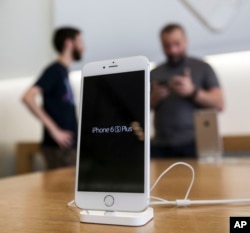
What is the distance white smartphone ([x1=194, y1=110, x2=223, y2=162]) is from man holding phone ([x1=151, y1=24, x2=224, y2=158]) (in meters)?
0.26

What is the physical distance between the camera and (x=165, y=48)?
6.42 feet

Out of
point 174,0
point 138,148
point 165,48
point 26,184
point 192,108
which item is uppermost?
point 174,0

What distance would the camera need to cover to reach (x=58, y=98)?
6.09 feet

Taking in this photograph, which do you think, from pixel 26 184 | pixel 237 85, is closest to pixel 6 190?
pixel 26 184

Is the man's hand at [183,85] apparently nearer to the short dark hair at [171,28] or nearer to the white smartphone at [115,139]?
the short dark hair at [171,28]

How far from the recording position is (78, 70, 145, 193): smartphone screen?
43 cm

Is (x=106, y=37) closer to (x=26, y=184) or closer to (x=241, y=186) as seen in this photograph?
(x=26, y=184)

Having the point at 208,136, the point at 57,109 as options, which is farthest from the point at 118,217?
the point at 57,109

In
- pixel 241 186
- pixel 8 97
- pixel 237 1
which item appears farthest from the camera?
pixel 8 97

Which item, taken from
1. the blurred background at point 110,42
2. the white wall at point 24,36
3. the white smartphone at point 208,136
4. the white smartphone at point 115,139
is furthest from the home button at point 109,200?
the white wall at point 24,36

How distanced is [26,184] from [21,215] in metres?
0.37

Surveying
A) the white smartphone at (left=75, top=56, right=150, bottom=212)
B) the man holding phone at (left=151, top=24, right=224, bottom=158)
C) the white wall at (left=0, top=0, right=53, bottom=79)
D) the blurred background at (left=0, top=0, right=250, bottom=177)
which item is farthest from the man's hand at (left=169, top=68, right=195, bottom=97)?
the white smartphone at (left=75, top=56, right=150, bottom=212)

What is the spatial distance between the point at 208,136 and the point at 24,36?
1800mm

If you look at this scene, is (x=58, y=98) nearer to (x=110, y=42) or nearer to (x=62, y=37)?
(x=62, y=37)
